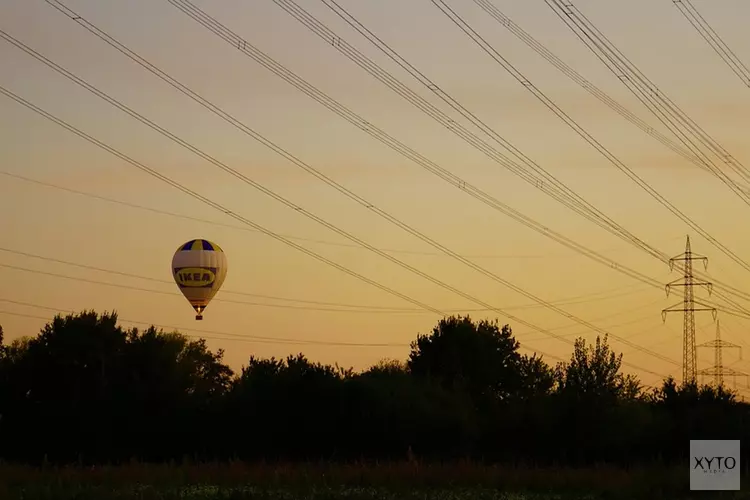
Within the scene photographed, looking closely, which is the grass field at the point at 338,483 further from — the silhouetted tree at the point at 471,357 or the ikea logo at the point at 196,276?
the silhouetted tree at the point at 471,357

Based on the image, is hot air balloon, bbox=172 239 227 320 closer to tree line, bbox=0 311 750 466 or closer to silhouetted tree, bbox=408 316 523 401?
tree line, bbox=0 311 750 466

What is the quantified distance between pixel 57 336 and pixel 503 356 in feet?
118

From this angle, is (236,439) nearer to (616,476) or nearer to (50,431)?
(50,431)

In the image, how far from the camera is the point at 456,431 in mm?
70188

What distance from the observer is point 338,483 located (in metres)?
41.8

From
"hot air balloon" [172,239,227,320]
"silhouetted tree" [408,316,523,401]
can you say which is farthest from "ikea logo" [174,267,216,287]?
"silhouetted tree" [408,316,523,401]

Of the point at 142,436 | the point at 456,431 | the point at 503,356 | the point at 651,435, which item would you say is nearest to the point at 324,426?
the point at 456,431

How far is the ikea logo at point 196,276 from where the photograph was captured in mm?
79750

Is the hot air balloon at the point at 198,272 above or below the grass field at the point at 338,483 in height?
above

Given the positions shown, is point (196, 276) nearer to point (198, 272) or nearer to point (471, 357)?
point (198, 272)
